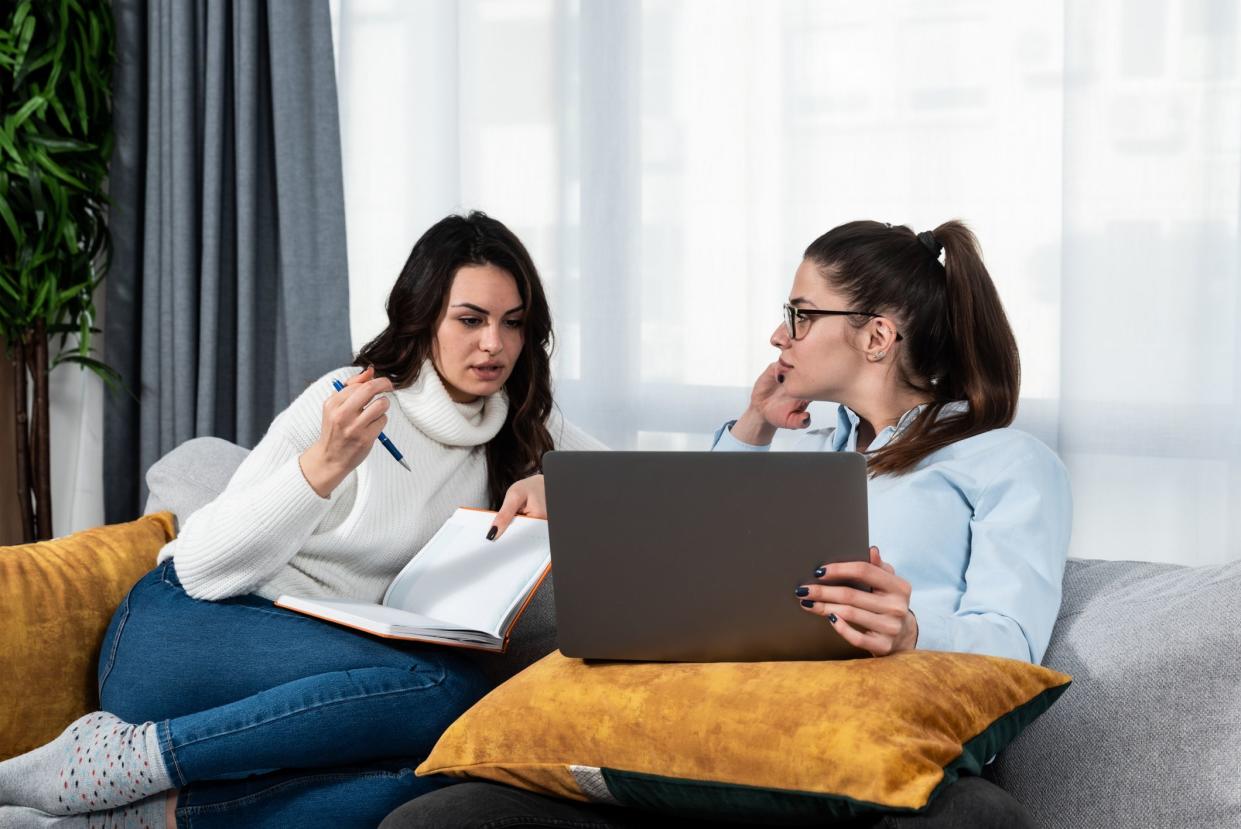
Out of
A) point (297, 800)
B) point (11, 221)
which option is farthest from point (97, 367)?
point (297, 800)

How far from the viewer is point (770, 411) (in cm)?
186

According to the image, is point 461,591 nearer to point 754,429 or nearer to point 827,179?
point 754,429

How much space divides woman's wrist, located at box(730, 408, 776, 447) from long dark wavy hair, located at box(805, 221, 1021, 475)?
1.02 feet

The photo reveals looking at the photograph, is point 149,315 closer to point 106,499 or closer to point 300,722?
point 106,499

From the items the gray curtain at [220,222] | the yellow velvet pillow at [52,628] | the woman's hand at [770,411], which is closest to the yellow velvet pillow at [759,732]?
the woman's hand at [770,411]

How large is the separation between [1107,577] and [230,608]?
1253 millimetres

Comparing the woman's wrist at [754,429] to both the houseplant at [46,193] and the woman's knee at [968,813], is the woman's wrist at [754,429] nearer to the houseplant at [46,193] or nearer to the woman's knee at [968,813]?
the woman's knee at [968,813]

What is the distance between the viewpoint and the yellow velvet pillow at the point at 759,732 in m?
1.02

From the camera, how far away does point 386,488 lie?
1.83 metres

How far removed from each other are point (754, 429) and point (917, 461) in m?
0.42

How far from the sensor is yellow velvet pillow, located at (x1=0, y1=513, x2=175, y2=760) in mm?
1676

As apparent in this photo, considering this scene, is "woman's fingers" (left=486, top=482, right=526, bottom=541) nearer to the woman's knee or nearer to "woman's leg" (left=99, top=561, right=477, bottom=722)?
"woman's leg" (left=99, top=561, right=477, bottom=722)

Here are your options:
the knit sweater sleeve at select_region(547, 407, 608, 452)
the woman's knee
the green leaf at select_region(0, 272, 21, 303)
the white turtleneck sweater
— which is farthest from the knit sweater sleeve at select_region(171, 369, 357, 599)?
the green leaf at select_region(0, 272, 21, 303)

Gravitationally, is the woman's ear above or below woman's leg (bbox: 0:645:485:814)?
above
